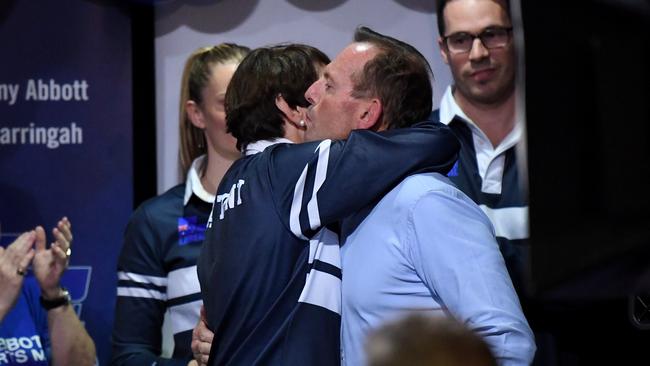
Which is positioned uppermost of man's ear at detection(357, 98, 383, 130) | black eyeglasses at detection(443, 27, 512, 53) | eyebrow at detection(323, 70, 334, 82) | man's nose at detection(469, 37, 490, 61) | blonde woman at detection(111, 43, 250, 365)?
black eyeglasses at detection(443, 27, 512, 53)

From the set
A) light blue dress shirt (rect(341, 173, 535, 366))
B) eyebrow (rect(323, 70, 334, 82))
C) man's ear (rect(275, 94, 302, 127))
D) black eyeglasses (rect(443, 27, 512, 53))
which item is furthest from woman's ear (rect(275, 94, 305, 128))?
black eyeglasses (rect(443, 27, 512, 53))

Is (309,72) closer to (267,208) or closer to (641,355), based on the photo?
(267,208)

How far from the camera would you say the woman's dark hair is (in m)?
2.74

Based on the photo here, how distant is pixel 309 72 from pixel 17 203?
5.69 feet

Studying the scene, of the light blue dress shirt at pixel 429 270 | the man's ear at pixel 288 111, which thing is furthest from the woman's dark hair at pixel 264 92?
the light blue dress shirt at pixel 429 270

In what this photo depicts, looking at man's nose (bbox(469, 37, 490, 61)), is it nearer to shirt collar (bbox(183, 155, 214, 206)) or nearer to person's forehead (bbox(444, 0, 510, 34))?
person's forehead (bbox(444, 0, 510, 34))

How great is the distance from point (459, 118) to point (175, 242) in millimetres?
1041

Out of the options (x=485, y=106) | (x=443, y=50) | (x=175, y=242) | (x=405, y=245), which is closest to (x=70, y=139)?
(x=175, y=242)

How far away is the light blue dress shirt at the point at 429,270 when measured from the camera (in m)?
2.31

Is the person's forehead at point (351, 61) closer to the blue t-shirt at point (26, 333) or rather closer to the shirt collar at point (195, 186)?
the shirt collar at point (195, 186)

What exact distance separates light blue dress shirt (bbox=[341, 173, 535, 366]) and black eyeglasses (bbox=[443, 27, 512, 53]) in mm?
1132

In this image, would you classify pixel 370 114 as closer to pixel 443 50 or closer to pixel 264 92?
pixel 264 92

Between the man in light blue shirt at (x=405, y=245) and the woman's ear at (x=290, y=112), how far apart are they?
0.09 meters

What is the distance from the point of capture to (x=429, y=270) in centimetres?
237
